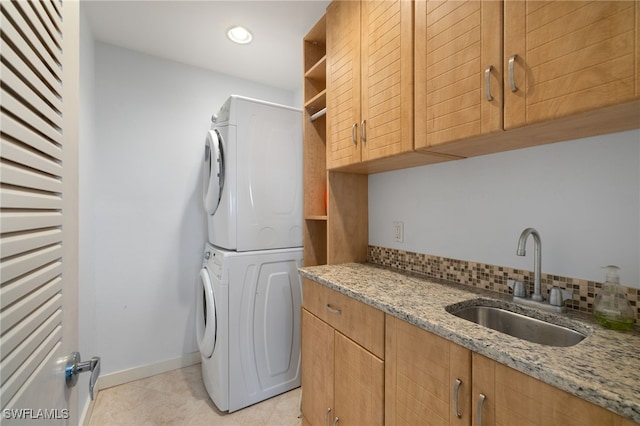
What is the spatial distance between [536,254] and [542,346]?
17.3 inches

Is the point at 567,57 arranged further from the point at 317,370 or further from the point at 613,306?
the point at 317,370

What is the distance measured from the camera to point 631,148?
35.0 inches

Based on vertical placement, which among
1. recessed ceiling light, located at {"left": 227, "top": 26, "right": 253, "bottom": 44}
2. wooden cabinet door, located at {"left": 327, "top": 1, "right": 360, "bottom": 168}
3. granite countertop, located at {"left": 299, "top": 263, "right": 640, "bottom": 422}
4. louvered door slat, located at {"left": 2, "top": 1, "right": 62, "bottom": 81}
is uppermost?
recessed ceiling light, located at {"left": 227, "top": 26, "right": 253, "bottom": 44}

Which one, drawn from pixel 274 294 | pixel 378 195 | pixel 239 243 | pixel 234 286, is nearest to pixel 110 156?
pixel 239 243

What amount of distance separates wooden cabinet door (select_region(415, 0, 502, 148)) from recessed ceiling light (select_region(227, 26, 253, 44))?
132 cm

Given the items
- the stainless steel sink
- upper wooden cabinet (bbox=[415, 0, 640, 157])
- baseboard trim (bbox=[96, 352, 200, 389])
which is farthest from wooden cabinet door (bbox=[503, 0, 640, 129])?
baseboard trim (bbox=[96, 352, 200, 389])

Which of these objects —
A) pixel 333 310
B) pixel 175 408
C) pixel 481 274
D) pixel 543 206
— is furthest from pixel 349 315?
pixel 175 408

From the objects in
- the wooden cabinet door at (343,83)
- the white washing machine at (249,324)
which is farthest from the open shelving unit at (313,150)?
the wooden cabinet door at (343,83)

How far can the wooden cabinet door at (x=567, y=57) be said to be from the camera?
26.2 inches

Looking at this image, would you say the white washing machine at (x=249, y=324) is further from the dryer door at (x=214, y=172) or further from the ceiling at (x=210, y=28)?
the ceiling at (x=210, y=28)

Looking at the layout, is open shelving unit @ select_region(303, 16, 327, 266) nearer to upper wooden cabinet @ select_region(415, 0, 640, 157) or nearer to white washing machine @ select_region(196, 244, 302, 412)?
white washing machine @ select_region(196, 244, 302, 412)

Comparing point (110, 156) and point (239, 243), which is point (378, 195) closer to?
point (239, 243)

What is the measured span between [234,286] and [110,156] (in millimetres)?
1446

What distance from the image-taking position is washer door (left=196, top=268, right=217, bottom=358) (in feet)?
6.08
